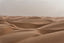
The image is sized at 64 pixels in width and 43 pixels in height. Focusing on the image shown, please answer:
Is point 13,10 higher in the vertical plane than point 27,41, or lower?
higher

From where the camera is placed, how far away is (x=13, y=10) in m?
1.93

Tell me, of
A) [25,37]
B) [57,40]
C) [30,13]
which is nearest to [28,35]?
[25,37]

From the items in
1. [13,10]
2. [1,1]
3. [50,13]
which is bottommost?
[50,13]

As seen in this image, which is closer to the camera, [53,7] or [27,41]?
[27,41]

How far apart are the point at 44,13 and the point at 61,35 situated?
156cm

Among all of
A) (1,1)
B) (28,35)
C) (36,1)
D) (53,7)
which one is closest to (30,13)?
(36,1)

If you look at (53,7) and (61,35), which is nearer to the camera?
(61,35)

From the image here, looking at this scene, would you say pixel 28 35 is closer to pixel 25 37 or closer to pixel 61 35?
pixel 25 37

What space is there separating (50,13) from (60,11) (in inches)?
6.3

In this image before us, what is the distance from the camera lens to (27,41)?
1.27 feet

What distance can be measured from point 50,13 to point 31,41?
5.19 feet

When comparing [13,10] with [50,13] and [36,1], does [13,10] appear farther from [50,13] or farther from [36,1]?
[50,13]

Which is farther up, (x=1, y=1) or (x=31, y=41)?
(x=1, y=1)

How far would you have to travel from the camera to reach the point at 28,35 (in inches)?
17.4
